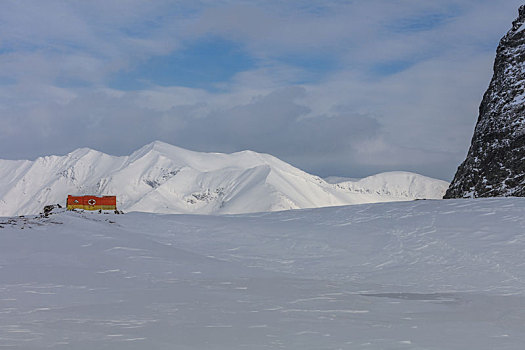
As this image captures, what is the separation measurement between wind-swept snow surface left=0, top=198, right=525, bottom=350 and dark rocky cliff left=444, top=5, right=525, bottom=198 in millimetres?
18833

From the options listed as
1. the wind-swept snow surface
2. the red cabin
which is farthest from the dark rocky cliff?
the red cabin

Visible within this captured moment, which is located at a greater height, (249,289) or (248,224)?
(248,224)

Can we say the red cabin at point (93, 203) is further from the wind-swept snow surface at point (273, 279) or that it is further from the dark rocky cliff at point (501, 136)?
the dark rocky cliff at point (501, 136)

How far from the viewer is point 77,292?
10203mm

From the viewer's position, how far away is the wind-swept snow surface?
7136 mm

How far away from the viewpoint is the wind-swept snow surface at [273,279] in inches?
281

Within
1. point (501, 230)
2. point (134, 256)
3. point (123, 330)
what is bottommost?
point (123, 330)

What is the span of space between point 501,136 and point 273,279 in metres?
31.4

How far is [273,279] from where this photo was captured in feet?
40.9

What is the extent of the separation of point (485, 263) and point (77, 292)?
960cm

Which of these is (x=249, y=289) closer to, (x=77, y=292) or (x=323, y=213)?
(x=77, y=292)

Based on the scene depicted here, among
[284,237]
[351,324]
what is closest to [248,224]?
[284,237]

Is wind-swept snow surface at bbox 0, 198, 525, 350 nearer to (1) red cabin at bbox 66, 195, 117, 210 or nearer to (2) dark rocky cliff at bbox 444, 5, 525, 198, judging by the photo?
(1) red cabin at bbox 66, 195, 117, 210

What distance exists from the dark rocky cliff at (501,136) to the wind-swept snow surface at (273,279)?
18.8 metres
